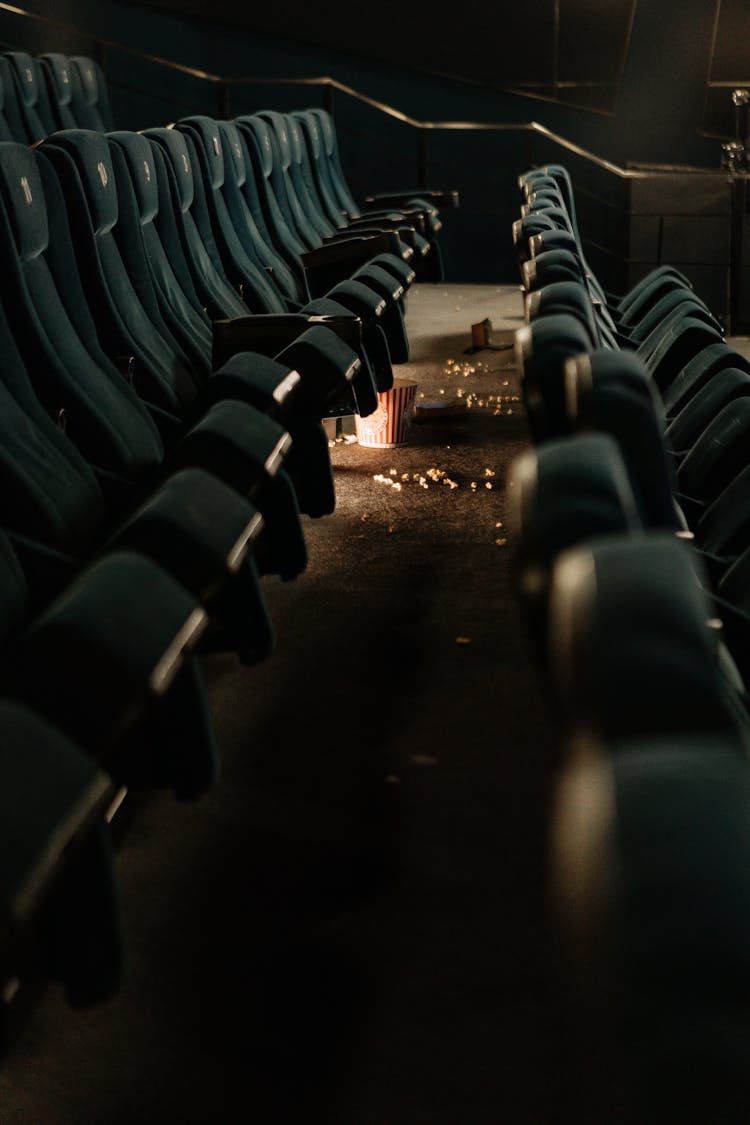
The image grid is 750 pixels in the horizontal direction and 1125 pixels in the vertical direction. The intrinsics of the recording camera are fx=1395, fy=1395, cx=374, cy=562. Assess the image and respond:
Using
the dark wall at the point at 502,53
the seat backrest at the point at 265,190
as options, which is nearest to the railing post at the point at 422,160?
the dark wall at the point at 502,53

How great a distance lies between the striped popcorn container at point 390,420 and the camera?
111 inches

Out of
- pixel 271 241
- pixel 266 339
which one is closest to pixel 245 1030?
pixel 266 339

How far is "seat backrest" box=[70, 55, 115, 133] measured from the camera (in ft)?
12.9

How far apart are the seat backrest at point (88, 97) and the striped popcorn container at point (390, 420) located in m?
1.50

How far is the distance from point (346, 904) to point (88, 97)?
11.1ft

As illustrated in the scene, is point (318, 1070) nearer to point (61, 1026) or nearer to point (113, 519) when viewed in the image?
point (61, 1026)

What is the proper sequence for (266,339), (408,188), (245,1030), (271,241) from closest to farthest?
(245,1030) < (266,339) < (271,241) < (408,188)

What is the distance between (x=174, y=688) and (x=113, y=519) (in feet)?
1.95

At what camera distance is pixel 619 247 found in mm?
5695

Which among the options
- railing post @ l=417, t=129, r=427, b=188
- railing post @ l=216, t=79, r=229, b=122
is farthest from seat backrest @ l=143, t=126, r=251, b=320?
railing post @ l=417, t=129, r=427, b=188

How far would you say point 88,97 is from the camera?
13.2ft

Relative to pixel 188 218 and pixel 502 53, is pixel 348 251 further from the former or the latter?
pixel 502 53

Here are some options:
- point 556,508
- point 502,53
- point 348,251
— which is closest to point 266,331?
point 348,251

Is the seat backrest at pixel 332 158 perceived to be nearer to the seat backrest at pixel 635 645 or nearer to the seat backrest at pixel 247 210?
the seat backrest at pixel 247 210
